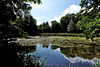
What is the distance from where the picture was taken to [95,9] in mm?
4078

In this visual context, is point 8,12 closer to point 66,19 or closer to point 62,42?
point 62,42

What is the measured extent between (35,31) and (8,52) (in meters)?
38.4

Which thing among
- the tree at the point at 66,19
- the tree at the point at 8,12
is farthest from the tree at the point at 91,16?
the tree at the point at 66,19

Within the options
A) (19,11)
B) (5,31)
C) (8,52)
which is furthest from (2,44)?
(19,11)

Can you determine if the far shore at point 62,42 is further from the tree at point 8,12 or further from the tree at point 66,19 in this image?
the tree at point 66,19

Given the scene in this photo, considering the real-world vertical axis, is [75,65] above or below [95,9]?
below

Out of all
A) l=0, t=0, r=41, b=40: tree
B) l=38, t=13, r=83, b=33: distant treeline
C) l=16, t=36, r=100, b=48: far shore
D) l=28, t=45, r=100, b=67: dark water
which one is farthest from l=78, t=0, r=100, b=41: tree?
l=38, t=13, r=83, b=33: distant treeline

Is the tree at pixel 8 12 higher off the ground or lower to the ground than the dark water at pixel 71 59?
higher

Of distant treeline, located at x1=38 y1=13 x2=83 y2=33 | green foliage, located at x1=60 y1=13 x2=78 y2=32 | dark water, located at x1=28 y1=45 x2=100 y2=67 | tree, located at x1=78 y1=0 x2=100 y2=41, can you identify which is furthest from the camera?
green foliage, located at x1=60 y1=13 x2=78 y2=32

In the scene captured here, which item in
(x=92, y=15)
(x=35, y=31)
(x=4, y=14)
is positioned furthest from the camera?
(x=35, y=31)

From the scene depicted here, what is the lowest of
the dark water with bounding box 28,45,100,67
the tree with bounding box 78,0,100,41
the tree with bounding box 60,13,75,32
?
the dark water with bounding box 28,45,100,67

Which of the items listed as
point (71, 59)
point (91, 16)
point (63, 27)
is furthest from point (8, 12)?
point (63, 27)

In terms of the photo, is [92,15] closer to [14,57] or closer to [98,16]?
[98,16]

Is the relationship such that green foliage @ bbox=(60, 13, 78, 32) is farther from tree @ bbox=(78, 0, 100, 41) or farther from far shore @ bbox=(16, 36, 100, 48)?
tree @ bbox=(78, 0, 100, 41)
